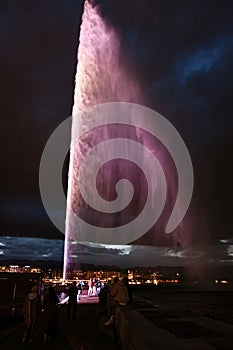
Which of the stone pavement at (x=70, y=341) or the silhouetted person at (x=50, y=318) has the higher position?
the silhouetted person at (x=50, y=318)

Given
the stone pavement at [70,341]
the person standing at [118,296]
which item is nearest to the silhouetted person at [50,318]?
the stone pavement at [70,341]

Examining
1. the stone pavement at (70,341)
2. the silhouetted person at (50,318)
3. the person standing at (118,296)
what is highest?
the person standing at (118,296)

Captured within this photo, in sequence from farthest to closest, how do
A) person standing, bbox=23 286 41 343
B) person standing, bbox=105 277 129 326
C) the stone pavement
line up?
1. person standing, bbox=23 286 41 343
2. person standing, bbox=105 277 129 326
3. the stone pavement

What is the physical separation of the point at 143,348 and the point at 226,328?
5.03 m

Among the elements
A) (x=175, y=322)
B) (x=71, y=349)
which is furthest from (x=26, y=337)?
(x=175, y=322)

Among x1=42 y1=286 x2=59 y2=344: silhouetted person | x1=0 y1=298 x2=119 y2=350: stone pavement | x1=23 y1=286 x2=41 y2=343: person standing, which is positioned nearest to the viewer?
x1=0 y1=298 x2=119 y2=350: stone pavement

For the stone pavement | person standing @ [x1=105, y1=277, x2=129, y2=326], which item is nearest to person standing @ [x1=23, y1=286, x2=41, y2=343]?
the stone pavement

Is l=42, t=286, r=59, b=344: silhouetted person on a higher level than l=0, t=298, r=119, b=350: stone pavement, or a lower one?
higher

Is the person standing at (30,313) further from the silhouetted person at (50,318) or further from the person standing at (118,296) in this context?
the person standing at (118,296)

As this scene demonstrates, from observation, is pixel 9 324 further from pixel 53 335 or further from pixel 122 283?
pixel 122 283

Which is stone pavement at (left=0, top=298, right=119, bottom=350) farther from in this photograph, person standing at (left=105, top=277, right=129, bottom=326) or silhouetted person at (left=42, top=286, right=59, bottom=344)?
person standing at (left=105, top=277, right=129, bottom=326)

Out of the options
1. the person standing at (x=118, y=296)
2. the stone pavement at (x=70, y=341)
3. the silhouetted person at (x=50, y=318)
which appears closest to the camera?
the stone pavement at (x=70, y=341)

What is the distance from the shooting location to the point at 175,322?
1320 cm

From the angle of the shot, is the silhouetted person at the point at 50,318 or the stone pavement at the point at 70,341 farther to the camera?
the silhouetted person at the point at 50,318
